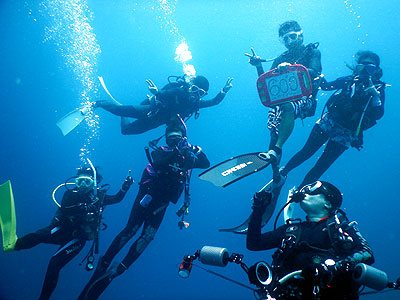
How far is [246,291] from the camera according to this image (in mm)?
28422

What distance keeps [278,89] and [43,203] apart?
110 feet

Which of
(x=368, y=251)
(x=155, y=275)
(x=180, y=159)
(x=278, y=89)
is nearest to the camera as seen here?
(x=368, y=251)

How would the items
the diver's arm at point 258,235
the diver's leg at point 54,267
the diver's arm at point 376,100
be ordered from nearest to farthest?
the diver's arm at point 258,235
the diver's arm at point 376,100
the diver's leg at point 54,267

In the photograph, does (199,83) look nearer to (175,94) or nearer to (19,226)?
(175,94)

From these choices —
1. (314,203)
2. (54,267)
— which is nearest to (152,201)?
(54,267)

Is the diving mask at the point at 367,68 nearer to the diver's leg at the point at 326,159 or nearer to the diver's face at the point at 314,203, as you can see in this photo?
the diver's leg at the point at 326,159

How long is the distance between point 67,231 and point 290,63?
798 cm

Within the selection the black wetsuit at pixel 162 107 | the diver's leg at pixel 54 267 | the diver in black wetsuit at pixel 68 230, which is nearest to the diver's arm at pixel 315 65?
the black wetsuit at pixel 162 107

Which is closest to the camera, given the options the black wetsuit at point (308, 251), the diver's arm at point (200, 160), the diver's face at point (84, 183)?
the black wetsuit at point (308, 251)

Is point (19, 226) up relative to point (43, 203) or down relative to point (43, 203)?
down

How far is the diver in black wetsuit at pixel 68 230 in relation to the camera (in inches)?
263

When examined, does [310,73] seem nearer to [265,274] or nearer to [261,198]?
[261,198]

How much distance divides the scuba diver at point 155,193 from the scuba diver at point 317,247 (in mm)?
3160

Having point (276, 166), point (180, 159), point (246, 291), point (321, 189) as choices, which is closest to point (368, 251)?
point (321, 189)
